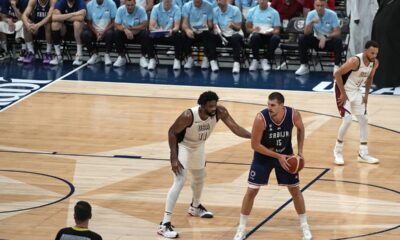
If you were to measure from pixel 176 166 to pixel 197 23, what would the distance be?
11.0 metres

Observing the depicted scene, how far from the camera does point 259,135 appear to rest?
38.9ft

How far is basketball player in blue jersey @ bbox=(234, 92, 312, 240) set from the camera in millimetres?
11836

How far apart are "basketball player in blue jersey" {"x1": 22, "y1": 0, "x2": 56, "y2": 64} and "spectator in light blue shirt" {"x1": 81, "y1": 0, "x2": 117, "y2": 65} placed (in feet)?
3.09

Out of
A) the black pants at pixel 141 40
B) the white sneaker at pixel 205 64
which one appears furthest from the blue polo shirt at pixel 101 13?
the white sneaker at pixel 205 64

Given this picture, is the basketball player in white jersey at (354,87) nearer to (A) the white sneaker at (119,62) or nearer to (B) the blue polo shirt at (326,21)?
(B) the blue polo shirt at (326,21)

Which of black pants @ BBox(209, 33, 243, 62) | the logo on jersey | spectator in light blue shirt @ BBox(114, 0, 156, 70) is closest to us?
the logo on jersey

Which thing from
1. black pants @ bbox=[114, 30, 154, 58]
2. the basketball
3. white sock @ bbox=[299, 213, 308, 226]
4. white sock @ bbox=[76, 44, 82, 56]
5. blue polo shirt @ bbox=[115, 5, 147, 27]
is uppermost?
blue polo shirt @ bbox=[115, 5, 147, 27]

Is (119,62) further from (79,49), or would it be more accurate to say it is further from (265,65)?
(265,65)

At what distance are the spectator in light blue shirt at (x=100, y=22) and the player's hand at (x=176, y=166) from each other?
11504mm

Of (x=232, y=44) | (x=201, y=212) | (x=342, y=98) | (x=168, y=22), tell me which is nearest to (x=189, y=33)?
(x=168, y=22)

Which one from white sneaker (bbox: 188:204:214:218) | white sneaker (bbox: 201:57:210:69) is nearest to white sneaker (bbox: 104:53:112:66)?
white sneaker (bbox: 201:57:210:69)

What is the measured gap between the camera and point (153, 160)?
16.2 m

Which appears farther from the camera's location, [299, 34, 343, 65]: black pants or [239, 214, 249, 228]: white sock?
[299, 34, 343, 65]: black pants

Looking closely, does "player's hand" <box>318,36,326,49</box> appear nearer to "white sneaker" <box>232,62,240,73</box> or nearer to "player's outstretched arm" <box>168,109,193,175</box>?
"white sneaker" <box>232,62,240,73</box>
